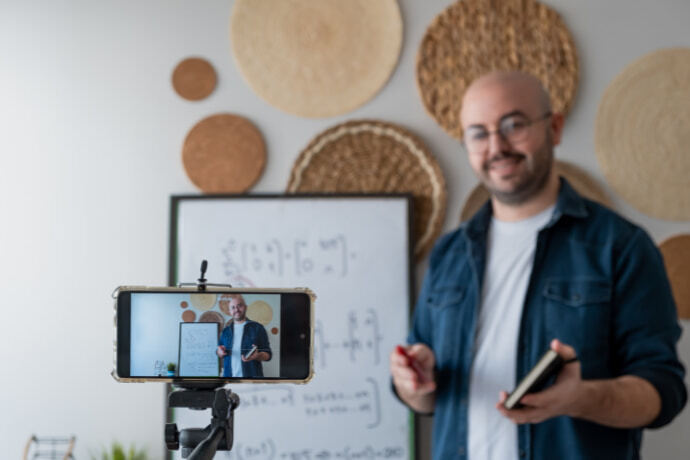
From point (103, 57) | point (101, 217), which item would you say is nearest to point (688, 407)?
point (101, 217)

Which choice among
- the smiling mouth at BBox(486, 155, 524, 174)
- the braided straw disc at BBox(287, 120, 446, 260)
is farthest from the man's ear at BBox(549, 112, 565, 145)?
the braided straw disc at BBox(287, 120, 446, 260)

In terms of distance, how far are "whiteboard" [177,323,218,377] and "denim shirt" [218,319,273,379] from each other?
0.04ft

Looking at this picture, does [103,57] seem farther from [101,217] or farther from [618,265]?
[618,265]

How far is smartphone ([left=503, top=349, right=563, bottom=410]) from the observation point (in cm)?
91

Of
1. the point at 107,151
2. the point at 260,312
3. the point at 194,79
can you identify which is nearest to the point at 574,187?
the point at 194,79

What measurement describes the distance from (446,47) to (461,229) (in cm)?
59

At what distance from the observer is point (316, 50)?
182 centimetres

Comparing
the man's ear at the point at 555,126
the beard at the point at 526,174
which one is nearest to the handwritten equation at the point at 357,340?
the beard at the point at 526,174

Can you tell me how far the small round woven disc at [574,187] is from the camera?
5.64ft

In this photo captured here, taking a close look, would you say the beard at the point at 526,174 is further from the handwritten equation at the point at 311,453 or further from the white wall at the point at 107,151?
the handwritten equation at the point at 311,453

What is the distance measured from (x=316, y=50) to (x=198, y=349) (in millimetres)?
1244

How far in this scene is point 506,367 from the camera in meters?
1.27

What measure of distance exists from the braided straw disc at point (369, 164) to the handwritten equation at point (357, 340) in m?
0.23

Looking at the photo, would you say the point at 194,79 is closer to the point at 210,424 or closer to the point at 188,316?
the point at 188,316
